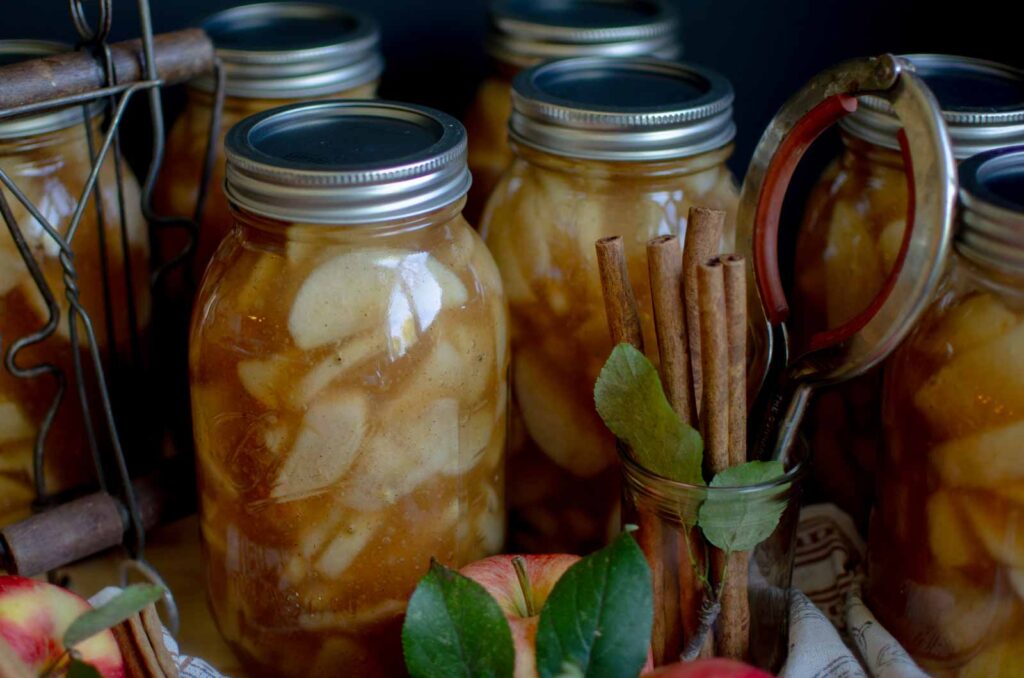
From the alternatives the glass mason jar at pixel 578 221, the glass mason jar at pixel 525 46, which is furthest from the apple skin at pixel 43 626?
the glass mason jar at pixel 525 46

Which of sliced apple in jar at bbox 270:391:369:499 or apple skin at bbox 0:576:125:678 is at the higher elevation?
sliced apple in jar at bbox 270:391:369:499

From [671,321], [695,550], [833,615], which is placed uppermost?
[671,321]

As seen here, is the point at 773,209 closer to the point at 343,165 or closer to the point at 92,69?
the point at 343,165

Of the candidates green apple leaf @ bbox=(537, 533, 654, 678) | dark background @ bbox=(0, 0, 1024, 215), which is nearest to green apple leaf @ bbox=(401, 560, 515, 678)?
green apple leaf @ bbox=(537, 533, 654, 678)

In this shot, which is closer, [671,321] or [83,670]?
[83,670]

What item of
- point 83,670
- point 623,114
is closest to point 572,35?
point 623,114

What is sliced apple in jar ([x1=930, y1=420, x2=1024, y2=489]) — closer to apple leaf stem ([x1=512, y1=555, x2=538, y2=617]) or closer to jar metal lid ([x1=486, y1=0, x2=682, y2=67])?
apple leaf stem ([x1=512, y1=555, x2=538, y2=617])
